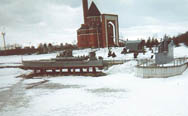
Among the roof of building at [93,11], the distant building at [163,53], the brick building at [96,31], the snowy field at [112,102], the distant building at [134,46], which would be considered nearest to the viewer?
the snowy field at [112,102]

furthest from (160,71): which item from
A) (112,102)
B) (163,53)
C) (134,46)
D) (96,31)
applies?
(96,31)

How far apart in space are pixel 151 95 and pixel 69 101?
20.0ft

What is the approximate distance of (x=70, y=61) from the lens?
25391 millimetres

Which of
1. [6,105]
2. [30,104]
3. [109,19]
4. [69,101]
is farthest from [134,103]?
[109,19]

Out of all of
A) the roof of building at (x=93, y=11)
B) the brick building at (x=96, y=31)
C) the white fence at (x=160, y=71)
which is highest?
the roof of building at (x=93, y=11)

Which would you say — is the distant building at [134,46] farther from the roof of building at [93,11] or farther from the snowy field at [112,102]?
the roof of building at [93,11]

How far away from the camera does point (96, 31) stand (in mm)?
59406

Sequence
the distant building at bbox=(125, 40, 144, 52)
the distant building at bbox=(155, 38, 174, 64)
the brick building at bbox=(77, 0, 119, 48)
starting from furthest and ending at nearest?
the brick building at bbox=(77, 0, 119, 48) < the distant building at bbox=(125, 40, 144, 52) < the distant building at bbox=(155, 38, 174, 64)

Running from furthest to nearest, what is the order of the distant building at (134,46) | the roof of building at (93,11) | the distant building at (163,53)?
the roof of building at (93,11) < the distant building at (134,46) < the distant building at (163,53)

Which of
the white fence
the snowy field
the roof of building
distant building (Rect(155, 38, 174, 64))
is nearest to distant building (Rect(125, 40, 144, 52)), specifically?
distant building (Rect(155, 38, 174, 64))

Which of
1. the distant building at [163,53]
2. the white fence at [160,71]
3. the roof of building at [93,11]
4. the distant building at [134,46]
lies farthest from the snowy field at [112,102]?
the roof of building at [93,11]

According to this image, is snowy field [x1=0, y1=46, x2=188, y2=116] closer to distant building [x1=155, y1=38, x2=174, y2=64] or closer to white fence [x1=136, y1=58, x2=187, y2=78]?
white fence [x1=136, y1=58, x2=187, y2=78]

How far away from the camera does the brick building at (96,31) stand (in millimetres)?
57250

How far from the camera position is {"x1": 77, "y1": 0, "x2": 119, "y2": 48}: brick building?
57250 millimetres
